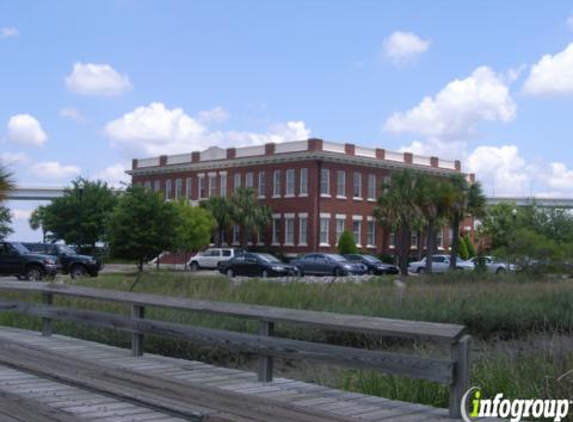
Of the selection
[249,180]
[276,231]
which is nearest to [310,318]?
[276,231]

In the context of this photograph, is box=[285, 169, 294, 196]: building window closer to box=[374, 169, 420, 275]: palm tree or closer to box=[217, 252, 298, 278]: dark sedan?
box=[374, 169, 420, 275]: palm tree

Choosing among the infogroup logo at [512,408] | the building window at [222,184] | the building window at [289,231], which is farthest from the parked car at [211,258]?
the infogroup logo at [512,408]

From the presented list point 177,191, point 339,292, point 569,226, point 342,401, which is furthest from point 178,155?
point 342,401

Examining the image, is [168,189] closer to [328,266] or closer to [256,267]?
[328,266]

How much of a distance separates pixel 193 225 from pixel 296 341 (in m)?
45.9

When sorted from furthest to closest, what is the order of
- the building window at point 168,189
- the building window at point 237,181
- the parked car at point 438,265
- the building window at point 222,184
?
1. the building window at point 168,189
2. the building window at point 222,184
3. the building window at point 237,181
4. the parked car at point 438,265

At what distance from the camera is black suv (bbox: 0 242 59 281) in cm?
3284

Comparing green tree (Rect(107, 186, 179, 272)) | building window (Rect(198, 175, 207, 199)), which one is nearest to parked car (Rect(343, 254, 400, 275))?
green tree (Rect(107, 186, 179, 272))

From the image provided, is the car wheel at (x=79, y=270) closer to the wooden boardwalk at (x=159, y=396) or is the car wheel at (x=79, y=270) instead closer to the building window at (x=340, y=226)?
the wooden boardwalk at (x=159, y=396)

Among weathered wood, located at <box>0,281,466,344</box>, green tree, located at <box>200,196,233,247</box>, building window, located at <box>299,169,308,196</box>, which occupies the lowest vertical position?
weathered wood, located at <box>0,281,466,344</box>

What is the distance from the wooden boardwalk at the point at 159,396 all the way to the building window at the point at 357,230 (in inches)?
2024

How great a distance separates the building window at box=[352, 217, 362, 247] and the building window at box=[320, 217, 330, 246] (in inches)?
108

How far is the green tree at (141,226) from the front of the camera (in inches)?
1775

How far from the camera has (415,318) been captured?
16.3 m
